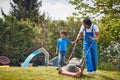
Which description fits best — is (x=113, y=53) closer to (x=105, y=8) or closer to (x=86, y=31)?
(x=105, y=8)

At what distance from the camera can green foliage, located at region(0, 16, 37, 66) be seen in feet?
111

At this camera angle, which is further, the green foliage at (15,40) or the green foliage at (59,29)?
the green foliage at (59,29)

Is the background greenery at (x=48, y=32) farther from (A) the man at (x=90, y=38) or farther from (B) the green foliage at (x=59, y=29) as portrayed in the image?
(A) the man at (x=90, y=38)

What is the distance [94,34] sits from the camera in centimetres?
912

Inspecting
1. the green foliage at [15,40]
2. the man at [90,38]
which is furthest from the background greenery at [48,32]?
the man at [90,38]

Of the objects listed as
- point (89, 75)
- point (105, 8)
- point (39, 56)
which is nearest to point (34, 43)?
point (39, 56)

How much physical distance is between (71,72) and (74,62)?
418 millimetres

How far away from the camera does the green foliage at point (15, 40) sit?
33875mm

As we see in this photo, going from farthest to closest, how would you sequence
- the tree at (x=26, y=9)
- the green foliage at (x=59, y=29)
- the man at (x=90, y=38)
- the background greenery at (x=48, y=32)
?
the tree at (x=26, y=9), the green foliage at (x=59, y=29), the background greenery at (x=48, y=32), the man at (x=90, y=38)

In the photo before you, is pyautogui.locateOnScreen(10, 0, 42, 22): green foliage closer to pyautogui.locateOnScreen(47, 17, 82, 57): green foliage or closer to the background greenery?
the background greenery

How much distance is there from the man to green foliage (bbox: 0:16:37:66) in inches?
978

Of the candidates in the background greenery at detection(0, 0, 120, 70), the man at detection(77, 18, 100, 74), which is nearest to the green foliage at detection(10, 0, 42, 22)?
the background greenery at detection(0, 0, 120, 70)

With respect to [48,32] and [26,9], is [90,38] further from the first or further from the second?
[26,9]

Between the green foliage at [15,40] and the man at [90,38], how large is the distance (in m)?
24.8
